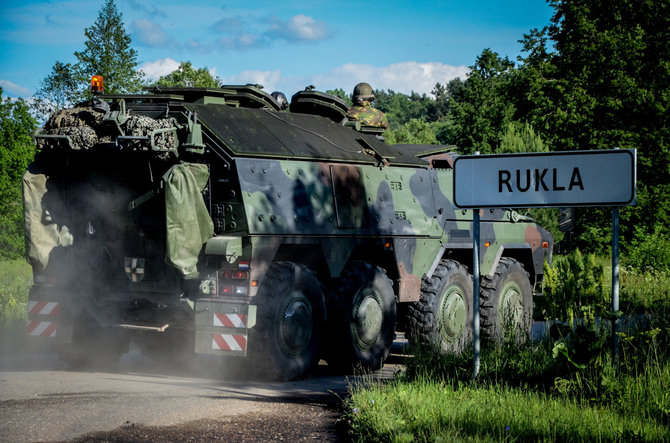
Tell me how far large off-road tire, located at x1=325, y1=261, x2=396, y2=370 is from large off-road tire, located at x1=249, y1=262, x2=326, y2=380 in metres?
0.31

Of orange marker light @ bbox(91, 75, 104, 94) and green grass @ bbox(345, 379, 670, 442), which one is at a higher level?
orange marker light @ bbox(91, 75, 104, 94)

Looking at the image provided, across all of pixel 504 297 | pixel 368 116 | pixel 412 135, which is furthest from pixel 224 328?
pixel 412 135

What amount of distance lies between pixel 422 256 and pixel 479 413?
5.19 metres

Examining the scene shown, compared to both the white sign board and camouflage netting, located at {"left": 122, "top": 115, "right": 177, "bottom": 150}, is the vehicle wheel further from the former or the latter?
camouflage netting, located at {"left": 122, "top": 115, "right": 177, "bottom": 150}

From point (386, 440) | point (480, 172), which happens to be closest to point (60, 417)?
point (386, 440)

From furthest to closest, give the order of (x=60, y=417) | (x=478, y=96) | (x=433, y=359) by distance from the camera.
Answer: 1. (x=478, y=96)
2. (x=433, y=359)
3. (x=60, y=417)

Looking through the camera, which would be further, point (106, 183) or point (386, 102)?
point (386, 102)

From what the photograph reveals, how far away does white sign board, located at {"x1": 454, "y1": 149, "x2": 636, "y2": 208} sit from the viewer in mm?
7301

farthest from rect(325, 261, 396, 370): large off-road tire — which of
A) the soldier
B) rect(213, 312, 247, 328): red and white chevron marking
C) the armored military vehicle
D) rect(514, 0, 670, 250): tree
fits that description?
rect(514, 0, 670, 250): tree

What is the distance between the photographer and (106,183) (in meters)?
9.98

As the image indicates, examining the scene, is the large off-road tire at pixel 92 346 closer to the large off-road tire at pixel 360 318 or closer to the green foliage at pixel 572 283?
the large off-road tire at pixel 360 318

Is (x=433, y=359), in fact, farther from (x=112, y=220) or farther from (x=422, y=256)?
(x=112, y=220)

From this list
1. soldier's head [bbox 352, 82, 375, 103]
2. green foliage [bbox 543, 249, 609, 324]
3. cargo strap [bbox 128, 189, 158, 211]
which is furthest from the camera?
green foliage [bbox 543, 249, 609, 324]

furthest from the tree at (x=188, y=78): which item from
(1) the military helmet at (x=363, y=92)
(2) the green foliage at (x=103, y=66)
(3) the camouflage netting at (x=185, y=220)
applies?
(3) the camouflage netting at (x=185, y=220)
